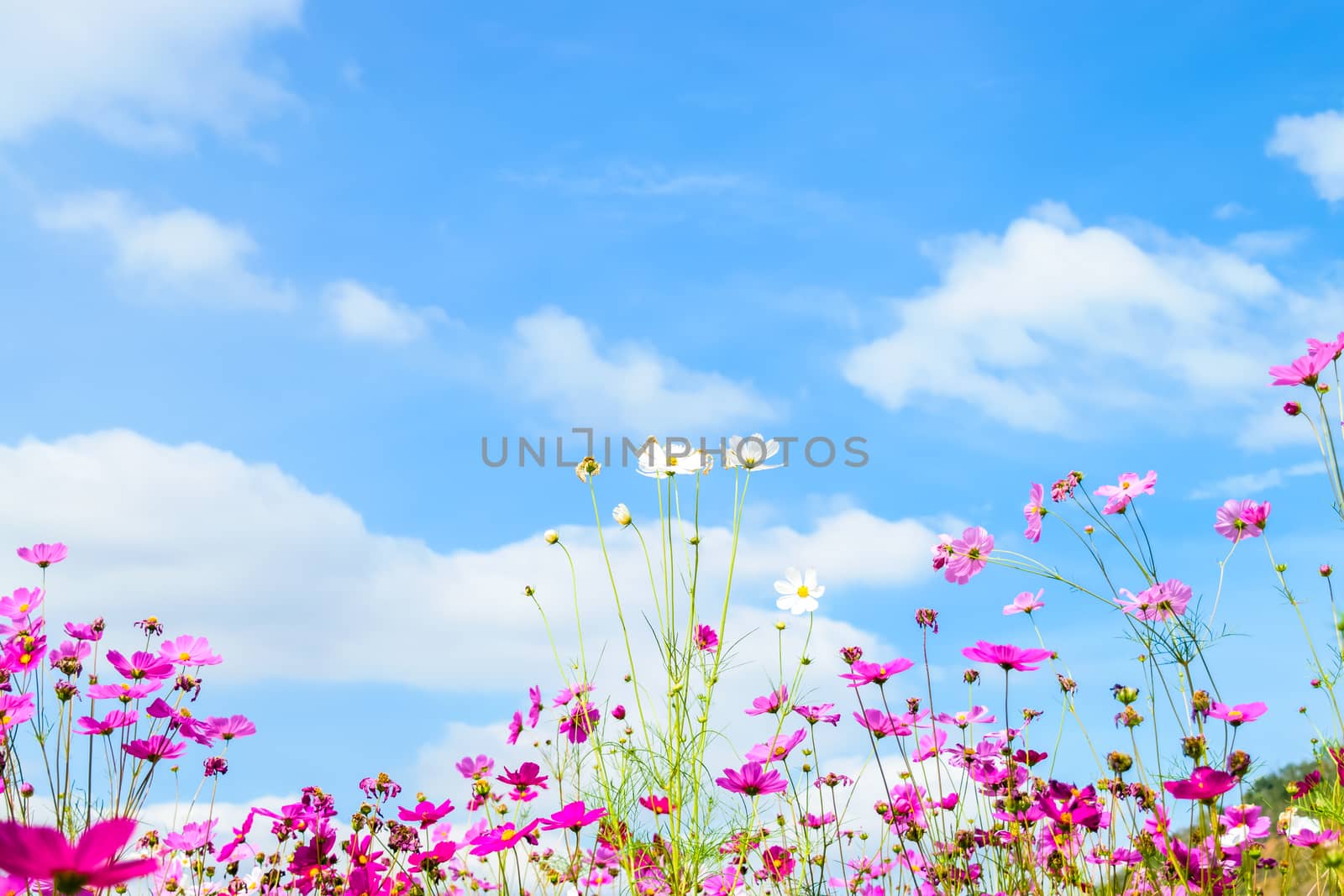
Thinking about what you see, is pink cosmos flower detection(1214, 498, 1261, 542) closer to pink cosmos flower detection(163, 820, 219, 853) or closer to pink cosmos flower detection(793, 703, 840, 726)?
pink cosmos flower detection(793, 703, 840, 726)

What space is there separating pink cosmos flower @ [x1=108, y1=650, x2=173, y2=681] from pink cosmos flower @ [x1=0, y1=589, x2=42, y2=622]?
50cm

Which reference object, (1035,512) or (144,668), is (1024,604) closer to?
(1035,512)

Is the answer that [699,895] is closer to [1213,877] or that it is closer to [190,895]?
[1213,877]

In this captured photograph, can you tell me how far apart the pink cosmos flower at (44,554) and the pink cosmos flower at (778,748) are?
2.05 m

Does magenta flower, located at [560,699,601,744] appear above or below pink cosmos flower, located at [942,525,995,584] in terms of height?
below

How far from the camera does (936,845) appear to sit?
107 inches

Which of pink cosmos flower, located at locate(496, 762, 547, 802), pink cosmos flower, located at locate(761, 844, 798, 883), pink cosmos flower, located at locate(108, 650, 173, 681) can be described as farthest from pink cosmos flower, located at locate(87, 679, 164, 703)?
pink cosmos flower, located at locate(761, 844, 798, 883)

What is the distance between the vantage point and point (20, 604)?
280 centimetres

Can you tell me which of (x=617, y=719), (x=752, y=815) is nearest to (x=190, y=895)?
(x=617, y=719)

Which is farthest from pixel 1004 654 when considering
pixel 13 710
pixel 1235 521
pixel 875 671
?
pixel 13 710

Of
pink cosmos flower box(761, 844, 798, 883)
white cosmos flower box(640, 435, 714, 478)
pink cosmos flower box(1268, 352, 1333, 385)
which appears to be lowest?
pink cosmos flower box(761, 844, 798, 883)

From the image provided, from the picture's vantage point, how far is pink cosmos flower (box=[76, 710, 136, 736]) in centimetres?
236

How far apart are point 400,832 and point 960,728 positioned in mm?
1505

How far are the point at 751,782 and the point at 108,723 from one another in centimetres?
153
